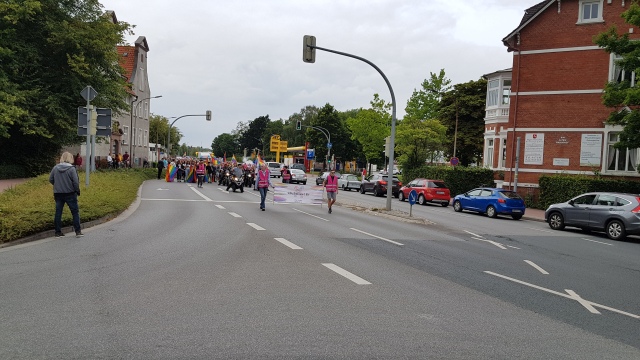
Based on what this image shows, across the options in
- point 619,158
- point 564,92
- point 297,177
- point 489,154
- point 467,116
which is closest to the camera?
point 619,158

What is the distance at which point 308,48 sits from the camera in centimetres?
2050

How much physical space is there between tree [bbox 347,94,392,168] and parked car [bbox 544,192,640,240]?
2028 inches

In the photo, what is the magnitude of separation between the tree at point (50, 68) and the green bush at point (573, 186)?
2633cm

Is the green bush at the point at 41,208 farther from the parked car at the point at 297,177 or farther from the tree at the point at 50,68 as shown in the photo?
the parked car at the point at 297,177

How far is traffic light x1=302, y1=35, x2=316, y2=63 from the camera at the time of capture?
67.1ft

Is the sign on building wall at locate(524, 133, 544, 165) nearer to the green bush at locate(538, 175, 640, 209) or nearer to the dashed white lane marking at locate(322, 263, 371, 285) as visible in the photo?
the green bush at locate(538, 175, 640, 209)

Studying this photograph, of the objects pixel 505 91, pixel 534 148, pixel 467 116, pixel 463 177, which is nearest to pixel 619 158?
pixel 534 148

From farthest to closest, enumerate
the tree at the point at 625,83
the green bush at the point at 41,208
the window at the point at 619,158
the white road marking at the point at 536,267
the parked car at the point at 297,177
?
the parked car at the point at 297,177
the window at the point at 619,158
the tree at the point at 625,83
the green bush at the point at 41,208
the white road marking at the point at 536,267

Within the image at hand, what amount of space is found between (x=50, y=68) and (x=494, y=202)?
1068 inches

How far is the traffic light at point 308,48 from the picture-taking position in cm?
2045

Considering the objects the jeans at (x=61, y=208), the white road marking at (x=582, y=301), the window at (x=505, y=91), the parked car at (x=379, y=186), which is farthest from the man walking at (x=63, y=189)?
the window at (x=505, y=91)

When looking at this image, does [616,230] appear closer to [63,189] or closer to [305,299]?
[305,299]

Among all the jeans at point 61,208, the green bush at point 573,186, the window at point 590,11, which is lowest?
the jeans at point 61,208

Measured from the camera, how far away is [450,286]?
7652 millimetres
